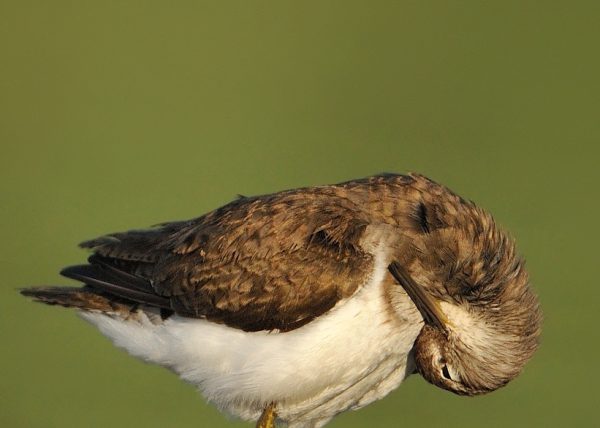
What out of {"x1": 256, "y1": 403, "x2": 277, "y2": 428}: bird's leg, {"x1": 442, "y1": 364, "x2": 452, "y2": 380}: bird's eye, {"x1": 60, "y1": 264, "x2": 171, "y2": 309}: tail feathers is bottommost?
{"x1": 256, "y1": 403, "x2": 277, "y2": 428}: bird's leg

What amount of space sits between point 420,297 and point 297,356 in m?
0.86

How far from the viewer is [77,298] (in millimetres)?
9820

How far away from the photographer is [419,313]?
862 centimetres

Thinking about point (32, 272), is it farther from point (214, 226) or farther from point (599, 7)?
point (599, 7)

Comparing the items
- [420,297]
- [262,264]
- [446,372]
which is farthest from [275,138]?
[420,297]

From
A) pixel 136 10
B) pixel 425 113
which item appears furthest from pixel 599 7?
pixel 136 10

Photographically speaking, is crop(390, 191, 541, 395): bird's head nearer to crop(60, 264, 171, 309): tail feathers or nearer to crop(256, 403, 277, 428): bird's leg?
crop(256, 403, 277, 428): bird's leg

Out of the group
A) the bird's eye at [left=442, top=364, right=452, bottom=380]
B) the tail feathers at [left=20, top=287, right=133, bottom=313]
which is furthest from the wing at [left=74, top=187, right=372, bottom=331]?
the bird's eye at [left=442, top=364, right=452, bottom=380]

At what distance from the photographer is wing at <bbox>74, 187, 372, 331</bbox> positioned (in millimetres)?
8508

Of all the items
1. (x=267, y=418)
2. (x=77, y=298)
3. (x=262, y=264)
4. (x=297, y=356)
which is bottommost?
(x=267, y=418)

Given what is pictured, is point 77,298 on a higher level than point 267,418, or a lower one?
higher

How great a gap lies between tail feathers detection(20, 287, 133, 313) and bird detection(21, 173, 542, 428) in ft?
1.70

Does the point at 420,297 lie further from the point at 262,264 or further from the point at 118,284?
the point at 118,284

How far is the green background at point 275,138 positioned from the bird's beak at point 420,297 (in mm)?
4562
